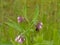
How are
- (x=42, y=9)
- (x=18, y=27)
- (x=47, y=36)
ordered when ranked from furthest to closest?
(x=42, y=9) → (x=47, y=36) → (x=18, y=27)

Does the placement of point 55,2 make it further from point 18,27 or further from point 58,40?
point 18,27

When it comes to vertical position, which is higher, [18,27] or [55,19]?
[18,27]

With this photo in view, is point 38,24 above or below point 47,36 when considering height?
above

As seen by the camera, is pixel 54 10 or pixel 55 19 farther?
pixel 54 10

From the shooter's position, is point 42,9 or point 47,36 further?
point 42,9

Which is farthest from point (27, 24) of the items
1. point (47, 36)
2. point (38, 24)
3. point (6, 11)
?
point (6, 11)

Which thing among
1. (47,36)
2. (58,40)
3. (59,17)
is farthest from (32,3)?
(58,40)

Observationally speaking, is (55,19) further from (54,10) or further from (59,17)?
(54,10)

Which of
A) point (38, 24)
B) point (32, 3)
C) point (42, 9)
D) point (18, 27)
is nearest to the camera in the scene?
point (18, 27)

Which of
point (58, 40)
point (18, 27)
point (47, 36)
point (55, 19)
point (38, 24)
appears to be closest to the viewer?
point (18, 27)
